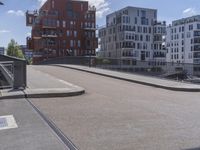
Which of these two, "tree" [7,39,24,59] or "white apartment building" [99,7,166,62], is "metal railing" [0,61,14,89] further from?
"white apartment building" [99,7,166,62]

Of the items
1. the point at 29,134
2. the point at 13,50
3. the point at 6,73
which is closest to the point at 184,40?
the point at 13,50

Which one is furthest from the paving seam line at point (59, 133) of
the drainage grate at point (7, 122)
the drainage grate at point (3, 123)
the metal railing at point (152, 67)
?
the metal railing at point (152, 67)

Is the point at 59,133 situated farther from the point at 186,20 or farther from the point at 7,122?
the point at 186,20

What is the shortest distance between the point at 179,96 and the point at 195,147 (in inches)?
319

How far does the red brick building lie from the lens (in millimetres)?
104625

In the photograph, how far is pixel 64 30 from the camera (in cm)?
10738

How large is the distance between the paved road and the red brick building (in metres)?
90.3

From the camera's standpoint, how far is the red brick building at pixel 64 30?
343ft

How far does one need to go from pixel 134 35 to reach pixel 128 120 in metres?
115

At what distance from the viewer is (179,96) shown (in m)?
15.2

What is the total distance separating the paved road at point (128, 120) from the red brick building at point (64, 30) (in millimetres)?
90298

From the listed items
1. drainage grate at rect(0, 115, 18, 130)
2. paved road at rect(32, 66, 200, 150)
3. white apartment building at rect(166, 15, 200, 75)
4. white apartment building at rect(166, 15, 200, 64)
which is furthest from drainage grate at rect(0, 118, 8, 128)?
white apartment building at rect(166, 15, 200, 64)

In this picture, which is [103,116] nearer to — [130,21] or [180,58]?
[130,21]

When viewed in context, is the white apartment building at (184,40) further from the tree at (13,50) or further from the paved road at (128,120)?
the paved road at (128,120)
